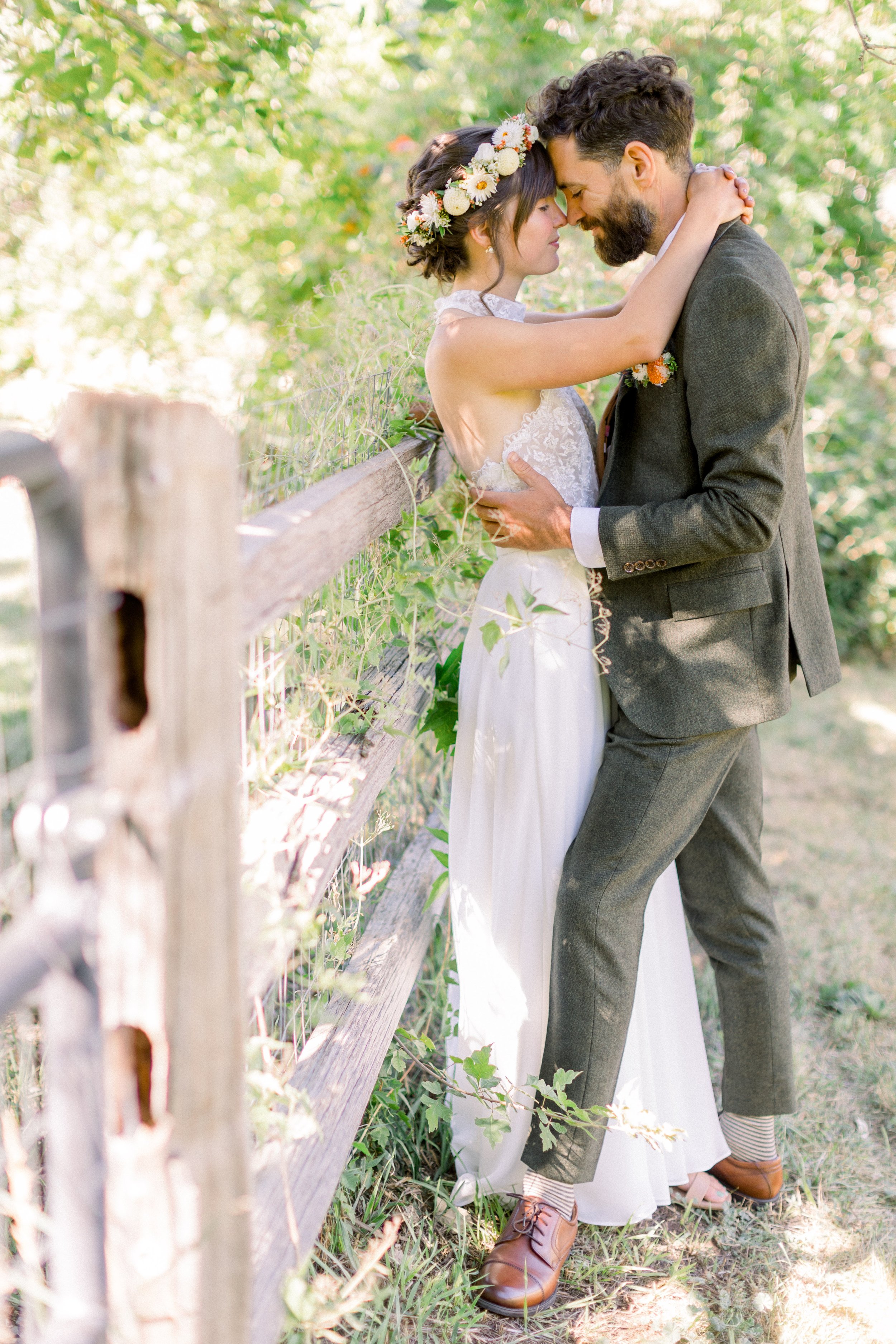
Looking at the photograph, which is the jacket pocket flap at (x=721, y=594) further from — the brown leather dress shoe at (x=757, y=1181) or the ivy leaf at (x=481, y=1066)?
the brown leather dress shoe at (x=757, y=1181)

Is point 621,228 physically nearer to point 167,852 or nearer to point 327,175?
point 167,852

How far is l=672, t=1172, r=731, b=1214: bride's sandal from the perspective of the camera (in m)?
2.58

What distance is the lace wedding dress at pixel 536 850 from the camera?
7.63 ft

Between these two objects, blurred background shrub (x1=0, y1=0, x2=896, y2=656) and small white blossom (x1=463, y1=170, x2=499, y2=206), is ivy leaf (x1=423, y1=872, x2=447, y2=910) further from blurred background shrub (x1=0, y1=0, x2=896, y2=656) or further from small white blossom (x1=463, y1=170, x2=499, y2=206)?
small white blossom (x1=463, y1=170, x2=499, y2=206)

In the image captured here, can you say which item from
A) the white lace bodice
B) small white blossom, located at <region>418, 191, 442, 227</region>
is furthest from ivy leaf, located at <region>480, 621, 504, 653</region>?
small white blossom, located at <region>418, 191, 442, 227</region>

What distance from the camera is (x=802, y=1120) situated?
2.88 metres

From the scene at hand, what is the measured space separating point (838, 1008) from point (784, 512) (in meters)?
1.91

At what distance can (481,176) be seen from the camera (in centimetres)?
221

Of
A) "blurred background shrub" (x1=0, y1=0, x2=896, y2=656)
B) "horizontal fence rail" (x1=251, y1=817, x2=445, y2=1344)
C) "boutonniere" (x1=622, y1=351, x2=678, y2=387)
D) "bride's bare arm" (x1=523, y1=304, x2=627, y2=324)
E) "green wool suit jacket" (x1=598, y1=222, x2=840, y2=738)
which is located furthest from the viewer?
"blurred background shrub" (x1=0, y1=0, x2=896, y2=656)

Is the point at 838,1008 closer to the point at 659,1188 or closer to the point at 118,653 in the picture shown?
the point at 659,1188

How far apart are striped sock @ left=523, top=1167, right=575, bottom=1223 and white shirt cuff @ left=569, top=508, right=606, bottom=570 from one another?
1.36 meters

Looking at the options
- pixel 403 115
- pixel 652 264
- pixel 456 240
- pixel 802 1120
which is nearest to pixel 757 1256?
pixel 802 1120

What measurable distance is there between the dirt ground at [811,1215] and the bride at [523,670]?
0.09 m

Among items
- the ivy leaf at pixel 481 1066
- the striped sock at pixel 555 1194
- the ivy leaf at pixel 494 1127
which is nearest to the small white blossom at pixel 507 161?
the ivy leaf at pixel 481 1066
